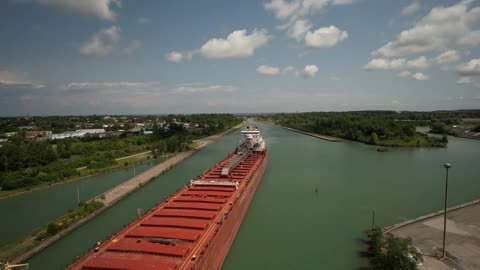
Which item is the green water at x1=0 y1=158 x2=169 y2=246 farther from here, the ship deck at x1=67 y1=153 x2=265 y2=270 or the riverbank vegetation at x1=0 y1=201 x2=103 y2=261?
the ship deck at x1=67 y1=153 x2=265 y2=270

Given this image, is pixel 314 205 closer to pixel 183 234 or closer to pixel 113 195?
pixel 183 234

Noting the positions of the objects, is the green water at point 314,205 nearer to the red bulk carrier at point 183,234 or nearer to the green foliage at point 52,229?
the green foliage at point 52,229

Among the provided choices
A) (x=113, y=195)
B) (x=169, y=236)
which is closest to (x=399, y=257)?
(x=169, y=236)

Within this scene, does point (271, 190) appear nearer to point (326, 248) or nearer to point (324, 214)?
point (324, 214)

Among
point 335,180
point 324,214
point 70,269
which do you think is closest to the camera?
point 70,269

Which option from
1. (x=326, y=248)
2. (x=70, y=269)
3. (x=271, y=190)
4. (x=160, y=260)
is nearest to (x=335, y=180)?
(x=271, y=190)

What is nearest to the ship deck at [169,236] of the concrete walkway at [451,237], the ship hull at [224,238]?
the ship hull at [224,238]
